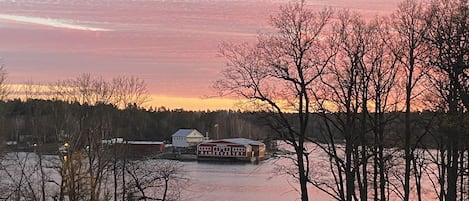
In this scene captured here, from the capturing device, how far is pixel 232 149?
202 ft

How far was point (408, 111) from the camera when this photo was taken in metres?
13.5

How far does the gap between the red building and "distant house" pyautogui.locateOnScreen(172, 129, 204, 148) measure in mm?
3219

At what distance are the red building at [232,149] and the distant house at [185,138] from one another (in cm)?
322

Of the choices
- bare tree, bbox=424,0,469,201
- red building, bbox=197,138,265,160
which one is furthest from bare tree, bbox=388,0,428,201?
red building, bbox=197,138,265,160

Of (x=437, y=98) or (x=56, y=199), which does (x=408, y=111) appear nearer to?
(x=437, y=98)

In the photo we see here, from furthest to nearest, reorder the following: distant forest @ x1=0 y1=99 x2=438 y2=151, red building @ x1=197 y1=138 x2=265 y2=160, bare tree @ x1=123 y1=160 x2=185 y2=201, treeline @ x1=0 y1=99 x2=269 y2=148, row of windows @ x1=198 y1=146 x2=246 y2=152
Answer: row of windows @ x1=198 y1=146 x2=246 y2=152 < red building @ x1=197 y1=138 x2=265 y2=160 < treeline @ x1=0 y1=99 x2=269 y2=148 < bare tree @ x1=123 y1=160 x2=185 y2=201 < distant forest @ x1=0 y1=99 x2=438 y2=151

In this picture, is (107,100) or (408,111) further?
(107,100)

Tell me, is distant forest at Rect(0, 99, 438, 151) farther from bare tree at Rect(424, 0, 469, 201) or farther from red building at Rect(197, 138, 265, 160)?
red building at Rect(197, 138, 265, 160)

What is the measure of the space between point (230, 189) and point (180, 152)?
1237 inches

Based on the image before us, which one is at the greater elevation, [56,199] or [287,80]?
[287,80]

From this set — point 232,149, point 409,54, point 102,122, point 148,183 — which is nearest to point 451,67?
point 409,54

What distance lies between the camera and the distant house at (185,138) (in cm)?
6562

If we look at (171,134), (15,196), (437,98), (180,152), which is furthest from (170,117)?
(437,98)

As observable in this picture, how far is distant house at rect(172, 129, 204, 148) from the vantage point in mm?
65625
